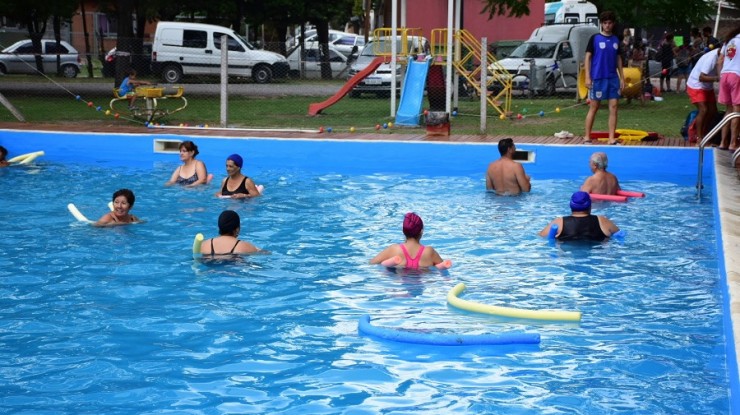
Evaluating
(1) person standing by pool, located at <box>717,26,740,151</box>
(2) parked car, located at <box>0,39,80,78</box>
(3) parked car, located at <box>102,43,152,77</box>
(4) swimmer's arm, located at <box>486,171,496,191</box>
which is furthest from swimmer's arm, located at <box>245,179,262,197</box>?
(2) parked car, located at <box>0,39,80,78</box>

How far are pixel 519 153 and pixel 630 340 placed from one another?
9201 mm

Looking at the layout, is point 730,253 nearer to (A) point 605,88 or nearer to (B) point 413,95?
(A) point 605,88

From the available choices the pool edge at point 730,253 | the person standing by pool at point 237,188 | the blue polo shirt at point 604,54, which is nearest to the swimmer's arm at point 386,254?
the pool edge at point 730,253

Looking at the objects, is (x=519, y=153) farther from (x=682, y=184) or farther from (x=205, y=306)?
(x=205, y=306)

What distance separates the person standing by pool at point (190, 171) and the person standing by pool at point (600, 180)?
548 cm

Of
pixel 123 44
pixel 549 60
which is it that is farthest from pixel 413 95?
pixel 123 44

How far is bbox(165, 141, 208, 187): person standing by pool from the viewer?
47.7ft

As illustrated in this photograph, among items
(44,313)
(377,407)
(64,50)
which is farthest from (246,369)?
(64,50)

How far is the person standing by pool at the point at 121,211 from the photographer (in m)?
11.2

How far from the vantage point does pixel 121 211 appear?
37.5 ft

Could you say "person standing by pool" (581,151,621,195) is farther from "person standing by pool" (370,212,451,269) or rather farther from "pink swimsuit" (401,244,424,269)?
"pink swimsuit" (401,244,424,269)

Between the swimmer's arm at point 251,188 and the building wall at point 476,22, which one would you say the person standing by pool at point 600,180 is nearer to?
the swimmer's arm at point 251,188

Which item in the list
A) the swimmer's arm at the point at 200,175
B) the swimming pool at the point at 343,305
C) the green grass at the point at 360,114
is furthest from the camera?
the green grass at the point at 360,114

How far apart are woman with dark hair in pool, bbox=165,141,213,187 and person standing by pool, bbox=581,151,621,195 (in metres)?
5.48
